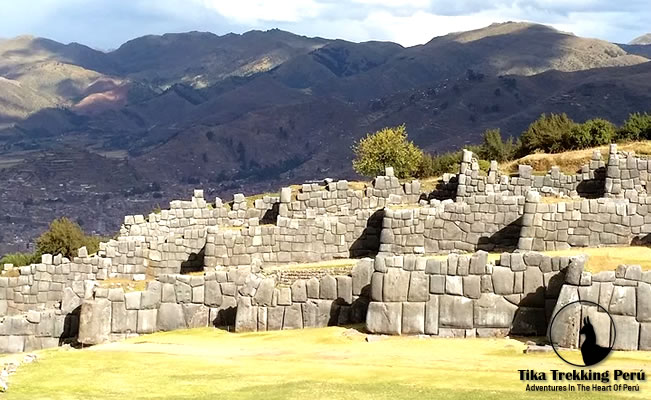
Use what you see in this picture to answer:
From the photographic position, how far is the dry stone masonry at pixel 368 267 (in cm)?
2211

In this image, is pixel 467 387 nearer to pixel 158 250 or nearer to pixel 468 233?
pixel 468 233

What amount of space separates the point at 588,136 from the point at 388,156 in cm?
1244

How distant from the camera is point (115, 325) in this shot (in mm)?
25172

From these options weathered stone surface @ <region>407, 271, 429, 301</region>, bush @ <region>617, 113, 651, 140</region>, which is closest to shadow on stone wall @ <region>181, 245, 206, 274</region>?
weathered stone surface @ <region>407, 271, 429, 301</region>

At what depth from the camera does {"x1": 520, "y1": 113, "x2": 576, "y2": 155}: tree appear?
59156mm

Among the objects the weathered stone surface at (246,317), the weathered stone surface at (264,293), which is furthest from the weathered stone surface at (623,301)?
the weathered stone surface at (246,317)

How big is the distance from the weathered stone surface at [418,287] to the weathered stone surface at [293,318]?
307cm

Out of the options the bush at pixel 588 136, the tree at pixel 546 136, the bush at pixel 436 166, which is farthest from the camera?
the bush at pixel 436 166

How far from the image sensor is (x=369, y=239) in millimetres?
35969

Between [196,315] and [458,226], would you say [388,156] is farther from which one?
[196,315]

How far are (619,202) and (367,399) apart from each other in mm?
17391

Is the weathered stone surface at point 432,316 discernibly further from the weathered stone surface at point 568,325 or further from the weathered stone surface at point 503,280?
the weathered stone surface at point 568,325

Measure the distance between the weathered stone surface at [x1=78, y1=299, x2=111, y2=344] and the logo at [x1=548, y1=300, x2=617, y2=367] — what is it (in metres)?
10.6

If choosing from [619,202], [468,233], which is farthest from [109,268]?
[619,202]
